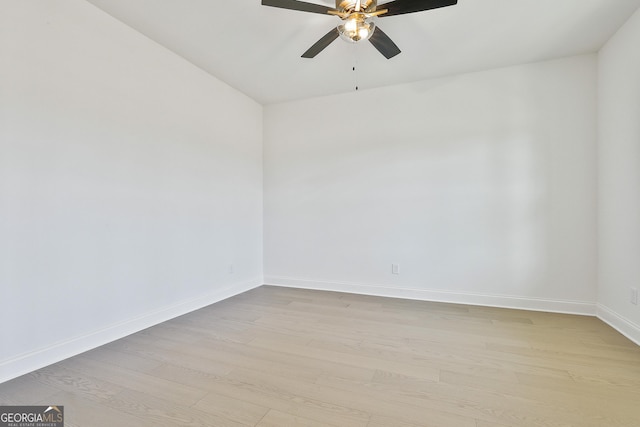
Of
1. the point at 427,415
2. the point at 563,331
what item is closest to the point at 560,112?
the point at 563,331

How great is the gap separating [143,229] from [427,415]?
8.51ft

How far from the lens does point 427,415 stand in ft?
4.54

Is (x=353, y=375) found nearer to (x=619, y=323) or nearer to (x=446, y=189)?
(x=446, y=189)

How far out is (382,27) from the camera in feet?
7.75

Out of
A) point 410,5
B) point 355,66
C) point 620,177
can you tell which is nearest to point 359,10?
point 410,5

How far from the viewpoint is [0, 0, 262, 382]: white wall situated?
5.78 feet

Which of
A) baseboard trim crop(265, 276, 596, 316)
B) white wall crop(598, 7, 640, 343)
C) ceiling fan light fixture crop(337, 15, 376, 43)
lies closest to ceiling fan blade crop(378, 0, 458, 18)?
ceiling fan light fixture crop(337, 15, 376, 43)

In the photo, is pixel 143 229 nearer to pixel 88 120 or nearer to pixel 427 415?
pixel 88 120

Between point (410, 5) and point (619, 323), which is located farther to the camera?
point (619, 323)

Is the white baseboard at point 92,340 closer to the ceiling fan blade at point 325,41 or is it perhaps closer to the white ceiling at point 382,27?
the white ceiling at point 382,27

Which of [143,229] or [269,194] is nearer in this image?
[143,229]

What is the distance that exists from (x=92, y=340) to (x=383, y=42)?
3.26 meters

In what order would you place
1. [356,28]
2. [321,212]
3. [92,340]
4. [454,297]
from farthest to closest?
[321,212] → [454,297] → [92,340] → [356,28]

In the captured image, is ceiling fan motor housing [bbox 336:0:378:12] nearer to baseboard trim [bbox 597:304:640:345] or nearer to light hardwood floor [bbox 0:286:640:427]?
light hardwood floor [bbox 0:286:640:427]
